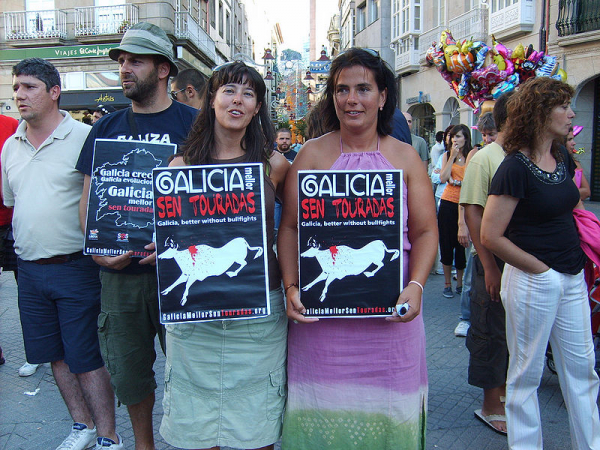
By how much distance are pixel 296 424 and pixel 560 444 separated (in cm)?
186

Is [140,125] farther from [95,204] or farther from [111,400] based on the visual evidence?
[111,400]

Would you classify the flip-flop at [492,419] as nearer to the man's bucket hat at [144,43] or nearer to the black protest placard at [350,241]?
the black protest placard at [350,241]

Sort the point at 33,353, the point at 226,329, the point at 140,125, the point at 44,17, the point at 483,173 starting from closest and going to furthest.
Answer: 1. the point at 226,329
2. the point at 140,125
3. the point at 33,353
4. the point at 483,173
5. the point at 44,17

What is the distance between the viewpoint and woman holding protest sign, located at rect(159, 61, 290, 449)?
91.0 inches

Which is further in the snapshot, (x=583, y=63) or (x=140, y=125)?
(x=583, y=63)

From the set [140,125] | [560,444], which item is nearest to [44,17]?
[140,125]

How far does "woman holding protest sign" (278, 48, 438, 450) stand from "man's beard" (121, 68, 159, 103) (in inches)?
40.8

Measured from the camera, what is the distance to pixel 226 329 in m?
2.31

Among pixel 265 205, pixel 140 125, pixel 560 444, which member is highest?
pixel 140 125

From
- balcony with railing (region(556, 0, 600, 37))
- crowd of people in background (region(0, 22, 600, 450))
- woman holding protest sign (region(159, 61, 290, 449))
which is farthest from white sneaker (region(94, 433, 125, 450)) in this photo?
balcony with railing (region(556, 0, 600, 37))

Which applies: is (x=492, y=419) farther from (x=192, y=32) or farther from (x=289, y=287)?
(x=192, y=32)

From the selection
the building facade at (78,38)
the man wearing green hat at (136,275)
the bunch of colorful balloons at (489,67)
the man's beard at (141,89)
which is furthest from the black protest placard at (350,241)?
the building facade at (78,38)

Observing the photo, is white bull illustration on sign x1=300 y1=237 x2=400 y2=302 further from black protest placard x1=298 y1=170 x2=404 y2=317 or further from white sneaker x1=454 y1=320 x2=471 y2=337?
white sneaker x1=454 y1=320 x2=471 y2=337

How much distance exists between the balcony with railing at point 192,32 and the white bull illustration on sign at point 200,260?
21.7 m
